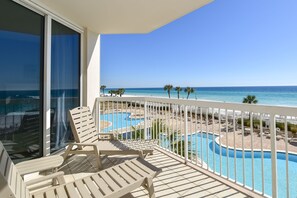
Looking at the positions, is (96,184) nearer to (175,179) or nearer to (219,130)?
(175,179)

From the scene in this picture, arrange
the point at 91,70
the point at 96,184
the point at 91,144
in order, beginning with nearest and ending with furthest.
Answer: the point at 96,184 → the point at 91,144 → the point at 91,70

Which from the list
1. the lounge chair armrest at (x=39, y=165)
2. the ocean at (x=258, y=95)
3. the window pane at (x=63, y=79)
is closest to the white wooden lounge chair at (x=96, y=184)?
the lounge chair armrest at (x=39, y=165)

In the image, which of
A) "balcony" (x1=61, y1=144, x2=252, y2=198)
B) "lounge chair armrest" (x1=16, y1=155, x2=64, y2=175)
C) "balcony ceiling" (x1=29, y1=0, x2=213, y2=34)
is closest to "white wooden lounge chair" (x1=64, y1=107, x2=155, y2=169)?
"balcony" (x1=61, y1=144, x2=252, y2=198)

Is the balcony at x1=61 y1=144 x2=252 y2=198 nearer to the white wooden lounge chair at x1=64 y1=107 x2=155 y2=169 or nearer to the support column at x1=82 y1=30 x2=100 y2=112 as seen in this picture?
the white wooden lounge chair at x1=64 y1=107 x2=155 y2=169

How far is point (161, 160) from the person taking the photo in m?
3.58

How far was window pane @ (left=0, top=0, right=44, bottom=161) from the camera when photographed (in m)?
2.64

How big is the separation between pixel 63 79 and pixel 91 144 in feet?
5.35

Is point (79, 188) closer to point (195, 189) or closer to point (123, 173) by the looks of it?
point (123, 173)

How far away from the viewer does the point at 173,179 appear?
2838mm

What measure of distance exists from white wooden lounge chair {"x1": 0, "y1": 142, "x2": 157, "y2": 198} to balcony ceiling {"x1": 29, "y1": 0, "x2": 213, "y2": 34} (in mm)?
2493

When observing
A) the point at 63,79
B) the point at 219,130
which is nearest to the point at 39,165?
the point at 219,130

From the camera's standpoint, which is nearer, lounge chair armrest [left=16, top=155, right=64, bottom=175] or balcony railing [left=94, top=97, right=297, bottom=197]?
lounge chair armrest [left=16, top=155, right=64, bottom=175]

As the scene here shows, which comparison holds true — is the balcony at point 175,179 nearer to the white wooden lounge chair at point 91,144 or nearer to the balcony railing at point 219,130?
the balcony railing at point 219,130

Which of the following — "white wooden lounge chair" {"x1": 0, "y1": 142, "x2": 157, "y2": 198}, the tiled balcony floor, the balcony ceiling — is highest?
the balcony ceiling
